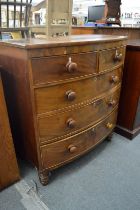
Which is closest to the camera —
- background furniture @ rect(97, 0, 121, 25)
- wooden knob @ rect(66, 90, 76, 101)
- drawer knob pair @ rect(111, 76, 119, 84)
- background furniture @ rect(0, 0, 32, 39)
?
wooden knob @ rect(66, 90, 76, 101)

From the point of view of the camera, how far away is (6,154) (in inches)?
42.4

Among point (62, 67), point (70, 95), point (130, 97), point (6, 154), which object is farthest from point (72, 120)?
point (130, 97)

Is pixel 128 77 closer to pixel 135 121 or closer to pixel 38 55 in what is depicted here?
pixel 135 121

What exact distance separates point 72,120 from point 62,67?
1.05ft

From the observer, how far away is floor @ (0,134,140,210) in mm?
1075

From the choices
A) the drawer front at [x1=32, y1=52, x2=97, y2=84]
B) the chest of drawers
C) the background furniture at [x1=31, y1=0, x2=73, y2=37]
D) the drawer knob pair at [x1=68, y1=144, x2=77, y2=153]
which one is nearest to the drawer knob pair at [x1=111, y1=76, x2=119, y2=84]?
the chest of drawers

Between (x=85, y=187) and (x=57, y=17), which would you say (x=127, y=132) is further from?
(x=57, y=17)

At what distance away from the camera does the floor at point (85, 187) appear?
108cm

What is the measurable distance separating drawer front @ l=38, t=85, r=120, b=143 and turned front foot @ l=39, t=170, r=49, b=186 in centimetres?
24

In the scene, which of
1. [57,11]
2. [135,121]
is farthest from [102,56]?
[57,11]

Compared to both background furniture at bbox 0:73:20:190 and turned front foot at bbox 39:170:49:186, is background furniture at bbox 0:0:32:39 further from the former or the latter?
turned front foot at bbox 39:170:49:186

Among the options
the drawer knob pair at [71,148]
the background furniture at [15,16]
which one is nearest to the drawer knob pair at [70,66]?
the drawer knob pair at [71,148]

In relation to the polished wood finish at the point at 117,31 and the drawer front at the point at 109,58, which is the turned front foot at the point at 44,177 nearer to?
the drawer front at the point at 109,58

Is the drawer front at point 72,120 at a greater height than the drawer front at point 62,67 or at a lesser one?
lesser
